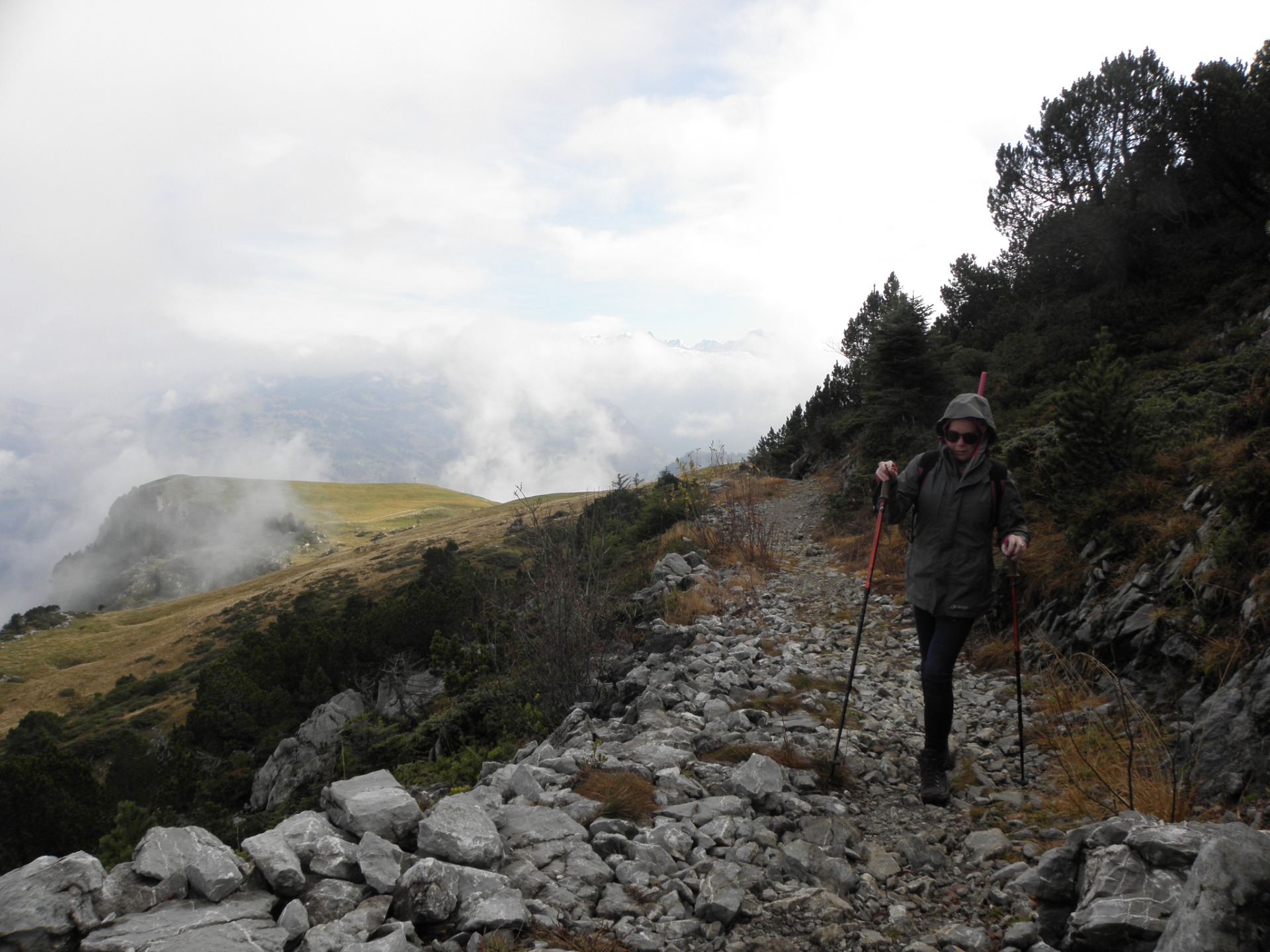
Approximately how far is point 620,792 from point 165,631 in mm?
83637

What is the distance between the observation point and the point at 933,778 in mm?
4848

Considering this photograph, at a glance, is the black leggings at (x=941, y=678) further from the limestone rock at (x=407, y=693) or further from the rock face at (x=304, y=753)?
the rock face at (x=304, y=753)

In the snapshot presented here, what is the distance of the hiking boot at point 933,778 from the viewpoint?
4.78 meters

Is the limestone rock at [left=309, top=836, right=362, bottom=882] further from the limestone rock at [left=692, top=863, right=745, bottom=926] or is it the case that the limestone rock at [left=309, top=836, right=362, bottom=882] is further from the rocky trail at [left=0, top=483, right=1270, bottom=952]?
the limestone rock at [left=692, top=863, right=745, bottom=926]

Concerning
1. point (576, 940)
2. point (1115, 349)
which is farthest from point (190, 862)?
point (1115, 349)

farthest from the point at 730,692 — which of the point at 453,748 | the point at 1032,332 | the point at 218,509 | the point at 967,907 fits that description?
the point at 218,509

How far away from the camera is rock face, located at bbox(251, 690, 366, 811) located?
57.4 feet

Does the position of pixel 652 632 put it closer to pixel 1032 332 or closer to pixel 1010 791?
pixel 1010 791

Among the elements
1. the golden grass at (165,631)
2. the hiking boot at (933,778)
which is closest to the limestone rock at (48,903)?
the hiking boot at (933,778)

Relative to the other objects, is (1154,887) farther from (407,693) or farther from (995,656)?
(407,693)

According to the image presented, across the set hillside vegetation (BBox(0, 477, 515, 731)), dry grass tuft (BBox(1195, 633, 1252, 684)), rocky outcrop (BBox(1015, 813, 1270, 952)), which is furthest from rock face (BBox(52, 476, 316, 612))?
rocky outcrop (BBox(1015, 813, 1270, 952))

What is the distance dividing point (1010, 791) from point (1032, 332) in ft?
86.4

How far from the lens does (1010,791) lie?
4.79 metres

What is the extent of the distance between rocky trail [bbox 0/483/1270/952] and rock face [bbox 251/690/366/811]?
1370 centimetres
